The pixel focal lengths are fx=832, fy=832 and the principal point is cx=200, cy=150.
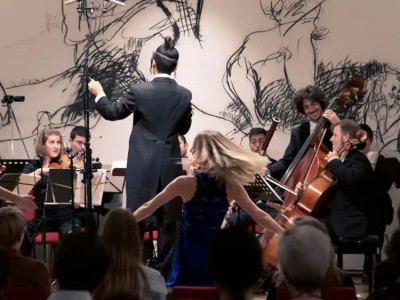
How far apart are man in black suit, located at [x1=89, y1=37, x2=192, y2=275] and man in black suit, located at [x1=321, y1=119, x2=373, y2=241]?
1.12 metres

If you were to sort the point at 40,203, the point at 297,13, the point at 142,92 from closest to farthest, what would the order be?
1. the point at 142,92
2. the point at 40,203
3. the point at 297,13

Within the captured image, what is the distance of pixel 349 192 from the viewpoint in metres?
5.83

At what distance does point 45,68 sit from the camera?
25.8 ft

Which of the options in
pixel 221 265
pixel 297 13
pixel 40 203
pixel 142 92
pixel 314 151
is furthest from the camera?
pixel 297 13

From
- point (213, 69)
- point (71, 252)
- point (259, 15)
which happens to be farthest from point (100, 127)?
point (71, 252)

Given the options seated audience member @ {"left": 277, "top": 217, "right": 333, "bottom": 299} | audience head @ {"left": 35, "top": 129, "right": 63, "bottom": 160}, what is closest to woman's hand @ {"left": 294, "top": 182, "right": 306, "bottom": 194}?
audience head @ {"left": 35, "top": 129, "right": 63, "bottom": 160}

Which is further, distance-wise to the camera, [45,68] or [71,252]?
[45,68]

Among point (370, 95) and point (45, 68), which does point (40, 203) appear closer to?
point (45, 68)

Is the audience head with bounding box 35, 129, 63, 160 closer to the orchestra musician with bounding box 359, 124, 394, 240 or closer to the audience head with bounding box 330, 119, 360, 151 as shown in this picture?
the audience head with bounding box 330, 119, 360, 151

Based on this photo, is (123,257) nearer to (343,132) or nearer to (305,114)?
(343,132)

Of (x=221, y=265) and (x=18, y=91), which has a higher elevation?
(x=18, y=91)

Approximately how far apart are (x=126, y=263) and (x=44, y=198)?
12.6ft

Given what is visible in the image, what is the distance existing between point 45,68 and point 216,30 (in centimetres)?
166

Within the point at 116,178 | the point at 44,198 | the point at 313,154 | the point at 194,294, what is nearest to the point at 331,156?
the point at 313,154
